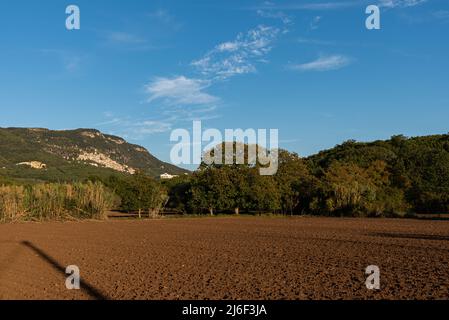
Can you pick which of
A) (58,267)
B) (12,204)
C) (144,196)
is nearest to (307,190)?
(144,196)

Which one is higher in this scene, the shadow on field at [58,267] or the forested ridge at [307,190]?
the forested ridge at [307,190]

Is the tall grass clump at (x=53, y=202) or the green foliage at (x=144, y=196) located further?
the green foliage at (x=144, y=196)

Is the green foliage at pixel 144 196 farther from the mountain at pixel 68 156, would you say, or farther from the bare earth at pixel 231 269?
the mountain at pixel 68 156

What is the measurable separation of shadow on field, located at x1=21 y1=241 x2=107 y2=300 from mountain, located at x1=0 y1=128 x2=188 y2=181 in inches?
3255

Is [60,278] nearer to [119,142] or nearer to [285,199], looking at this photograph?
[285,199]

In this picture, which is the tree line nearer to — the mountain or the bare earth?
the bare earth

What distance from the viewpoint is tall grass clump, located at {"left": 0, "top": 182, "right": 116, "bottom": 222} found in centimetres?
4072

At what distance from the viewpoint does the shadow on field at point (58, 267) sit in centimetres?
1066

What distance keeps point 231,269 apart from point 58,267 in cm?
560

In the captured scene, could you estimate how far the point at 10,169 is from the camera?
11094 cm

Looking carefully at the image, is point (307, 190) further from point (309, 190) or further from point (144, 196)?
point (144, 196)

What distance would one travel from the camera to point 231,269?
14.0 metres

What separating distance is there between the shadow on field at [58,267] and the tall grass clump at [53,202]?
19.0 m

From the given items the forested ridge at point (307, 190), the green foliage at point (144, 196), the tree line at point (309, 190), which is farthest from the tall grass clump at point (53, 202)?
the tree line at point (309, 190)
